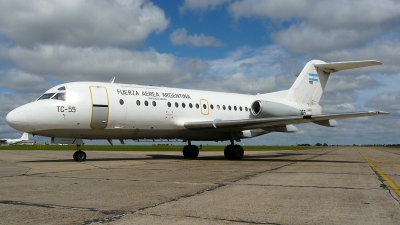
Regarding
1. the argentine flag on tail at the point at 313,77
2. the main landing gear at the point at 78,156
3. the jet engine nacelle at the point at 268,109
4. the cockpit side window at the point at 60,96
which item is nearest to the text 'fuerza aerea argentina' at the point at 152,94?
the cockpit side window at the point at 60,96

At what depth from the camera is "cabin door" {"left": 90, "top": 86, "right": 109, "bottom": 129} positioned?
16984 millimetres

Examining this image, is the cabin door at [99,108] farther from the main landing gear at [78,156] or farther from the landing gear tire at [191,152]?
the landing gear tire at [191,152]

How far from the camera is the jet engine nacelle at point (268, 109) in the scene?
21.9 metres

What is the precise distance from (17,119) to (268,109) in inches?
535

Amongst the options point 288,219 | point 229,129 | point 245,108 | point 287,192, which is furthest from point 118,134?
point 288,219

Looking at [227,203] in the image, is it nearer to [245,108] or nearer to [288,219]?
[288,219]

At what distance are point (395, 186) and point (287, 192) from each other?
319 centimetres

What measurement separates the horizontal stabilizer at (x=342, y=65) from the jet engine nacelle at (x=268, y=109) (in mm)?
4396

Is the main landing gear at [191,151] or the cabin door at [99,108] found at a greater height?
the cabin door at [99,108]

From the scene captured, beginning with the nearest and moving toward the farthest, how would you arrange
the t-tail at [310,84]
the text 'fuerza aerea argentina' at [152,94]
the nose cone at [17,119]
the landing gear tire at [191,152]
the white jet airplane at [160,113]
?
the nose cone at [17,119] < the white jet airplane at [160,113] < the text 'fuerza aerea argentina' at [152,94] < the landing gear tire at [191,152] < the t-tail at [310,84]

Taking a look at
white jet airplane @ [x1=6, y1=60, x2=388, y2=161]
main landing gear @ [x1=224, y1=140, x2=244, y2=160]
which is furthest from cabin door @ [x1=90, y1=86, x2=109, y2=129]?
main landing gear @ [x1=224, y1=140, x2=244, y2=160]

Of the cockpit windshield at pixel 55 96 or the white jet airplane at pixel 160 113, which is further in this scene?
the cockpit windshield at pixel 55 96

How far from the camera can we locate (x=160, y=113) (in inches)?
759

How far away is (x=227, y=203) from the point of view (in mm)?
6406
